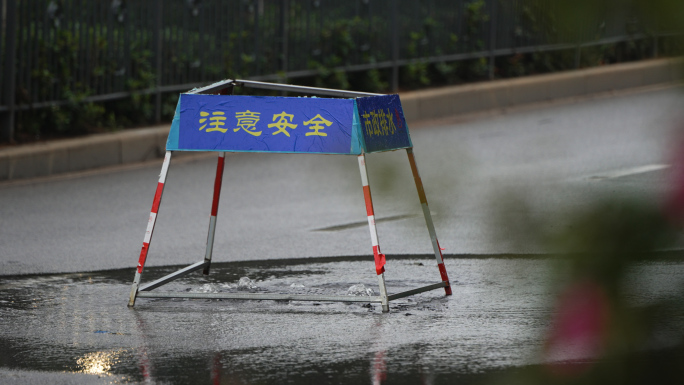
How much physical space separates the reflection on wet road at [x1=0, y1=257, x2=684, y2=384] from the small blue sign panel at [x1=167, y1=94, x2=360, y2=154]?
2.84 feet

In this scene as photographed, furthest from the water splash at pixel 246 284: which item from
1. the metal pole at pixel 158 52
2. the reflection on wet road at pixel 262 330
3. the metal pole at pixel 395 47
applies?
the metal pole at pixel 395 47

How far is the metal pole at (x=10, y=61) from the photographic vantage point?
33.5 feet

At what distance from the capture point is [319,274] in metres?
5.98

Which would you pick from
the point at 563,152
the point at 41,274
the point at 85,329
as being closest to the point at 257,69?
the point at 41,274

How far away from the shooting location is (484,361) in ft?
12.7

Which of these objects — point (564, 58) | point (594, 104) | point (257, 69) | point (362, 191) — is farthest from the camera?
point (594, 104)

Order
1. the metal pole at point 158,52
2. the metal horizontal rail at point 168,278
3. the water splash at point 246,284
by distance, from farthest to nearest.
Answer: the metal pole at point 158,52
the water splash at point 246,284
the metal horizontal rail at point 168,278

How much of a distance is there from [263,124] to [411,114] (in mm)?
8922

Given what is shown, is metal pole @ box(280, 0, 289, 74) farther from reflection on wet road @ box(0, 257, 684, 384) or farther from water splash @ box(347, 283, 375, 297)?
water splash @ box(347, 283, 375, 297)

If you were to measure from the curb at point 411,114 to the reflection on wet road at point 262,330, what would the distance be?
1.30 meters

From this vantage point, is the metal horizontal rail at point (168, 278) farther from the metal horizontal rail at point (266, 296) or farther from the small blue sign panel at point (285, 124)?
the small blue sign panel at point (285, 124)

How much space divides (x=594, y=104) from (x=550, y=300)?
13.9 meters

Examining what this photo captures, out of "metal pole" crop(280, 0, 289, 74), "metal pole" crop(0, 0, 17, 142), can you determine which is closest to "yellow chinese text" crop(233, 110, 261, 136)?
"metal pole" crop(0, 0, 17, 142)

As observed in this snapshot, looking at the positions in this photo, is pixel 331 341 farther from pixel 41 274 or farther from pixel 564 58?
pixel 564 58
